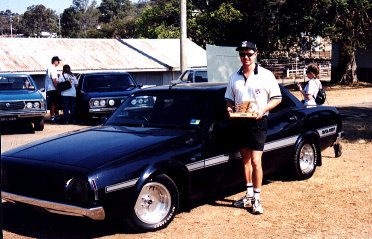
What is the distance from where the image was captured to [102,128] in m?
6.44

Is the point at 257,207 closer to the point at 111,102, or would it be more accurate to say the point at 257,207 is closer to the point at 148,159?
the point at 148,159

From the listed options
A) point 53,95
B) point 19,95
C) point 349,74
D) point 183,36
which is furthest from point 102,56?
point 19,95

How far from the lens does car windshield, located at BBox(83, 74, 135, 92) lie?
1536cm

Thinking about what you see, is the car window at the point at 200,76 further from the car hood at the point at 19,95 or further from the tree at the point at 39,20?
the tree at the point at 39,20

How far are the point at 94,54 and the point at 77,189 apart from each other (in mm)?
24654

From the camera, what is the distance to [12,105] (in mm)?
13266

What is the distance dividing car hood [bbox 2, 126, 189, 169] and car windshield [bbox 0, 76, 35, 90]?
27.8 ft

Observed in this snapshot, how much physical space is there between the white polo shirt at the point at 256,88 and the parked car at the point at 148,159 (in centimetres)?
41

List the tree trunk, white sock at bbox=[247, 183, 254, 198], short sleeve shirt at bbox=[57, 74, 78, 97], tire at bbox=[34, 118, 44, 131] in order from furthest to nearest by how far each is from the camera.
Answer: the tree trunk → short sleeve shirt at bbox=[57, 74, 78, 97] → tire at bbox=[34, 118, 44, 131] → white sock at bbox=[247, 183, 254, 198]

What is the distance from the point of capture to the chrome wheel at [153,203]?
521 cm

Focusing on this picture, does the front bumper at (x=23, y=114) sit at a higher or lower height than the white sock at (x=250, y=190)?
higher

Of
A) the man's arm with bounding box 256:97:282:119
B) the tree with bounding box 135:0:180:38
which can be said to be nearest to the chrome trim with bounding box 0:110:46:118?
the man's arm with bounding box 256:97:282:119

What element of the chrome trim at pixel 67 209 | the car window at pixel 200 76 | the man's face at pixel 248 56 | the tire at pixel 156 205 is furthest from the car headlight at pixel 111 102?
the chrome trim at pixel 67 209

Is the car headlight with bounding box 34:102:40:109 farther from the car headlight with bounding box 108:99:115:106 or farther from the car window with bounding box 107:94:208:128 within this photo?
the car window with bounding box 107:94:208:128
